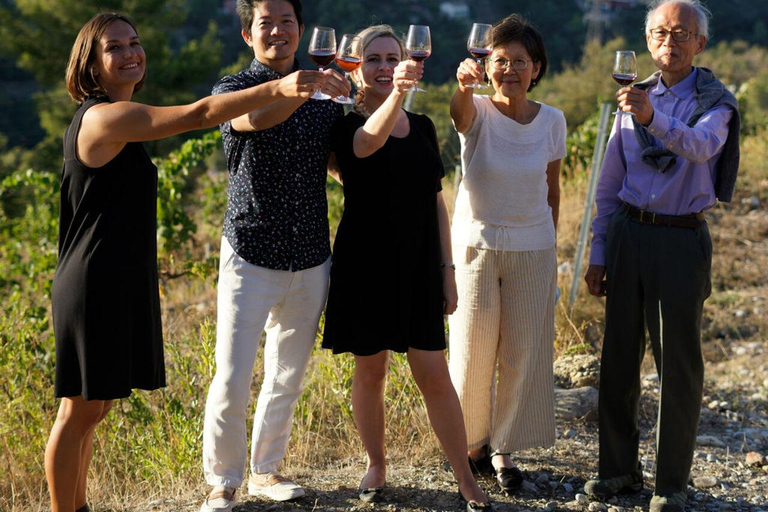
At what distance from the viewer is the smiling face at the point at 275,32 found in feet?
10.1

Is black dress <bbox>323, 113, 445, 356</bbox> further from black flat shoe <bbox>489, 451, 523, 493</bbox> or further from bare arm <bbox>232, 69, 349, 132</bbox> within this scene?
black flat shoe <bbox>489, 451, 523, 493</bbox>

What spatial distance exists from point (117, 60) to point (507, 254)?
5.41ft

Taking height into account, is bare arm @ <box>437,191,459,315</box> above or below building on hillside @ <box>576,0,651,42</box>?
below

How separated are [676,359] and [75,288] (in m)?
2.25

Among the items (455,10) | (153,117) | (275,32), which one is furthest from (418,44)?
(455,10)

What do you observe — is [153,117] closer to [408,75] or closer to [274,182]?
[274,182]

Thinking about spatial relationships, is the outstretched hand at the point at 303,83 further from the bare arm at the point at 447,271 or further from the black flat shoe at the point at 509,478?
the black flat shoe at the point at 509,478

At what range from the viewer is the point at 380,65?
10.8 feet

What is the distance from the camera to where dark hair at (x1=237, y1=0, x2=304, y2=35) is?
3.11m

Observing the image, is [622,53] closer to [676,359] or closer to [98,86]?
[676,359]

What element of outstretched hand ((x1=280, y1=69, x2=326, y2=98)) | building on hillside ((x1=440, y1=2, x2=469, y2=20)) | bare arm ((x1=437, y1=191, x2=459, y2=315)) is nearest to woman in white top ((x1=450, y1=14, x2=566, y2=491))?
bare arm ((x1=437, y1=191, x2=459, y2=315))

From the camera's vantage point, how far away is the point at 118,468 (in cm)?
442

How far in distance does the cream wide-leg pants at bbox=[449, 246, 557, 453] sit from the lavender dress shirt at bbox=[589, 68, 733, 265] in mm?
303

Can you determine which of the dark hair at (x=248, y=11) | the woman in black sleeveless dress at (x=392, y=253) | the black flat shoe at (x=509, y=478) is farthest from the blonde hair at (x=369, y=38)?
the black flat shoe at (x=509, y=478)
